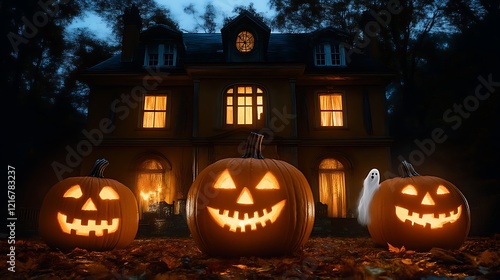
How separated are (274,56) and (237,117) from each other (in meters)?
3.90

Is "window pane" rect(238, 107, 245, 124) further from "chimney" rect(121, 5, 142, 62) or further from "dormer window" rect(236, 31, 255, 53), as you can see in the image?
"chimney" rect(121, 5, 142, 62)

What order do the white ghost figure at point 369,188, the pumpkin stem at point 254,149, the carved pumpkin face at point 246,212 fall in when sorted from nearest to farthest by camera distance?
the carved pumpkin face at point 246,212
the pumpkin stem at point 254,149
the white ghost figure at point 369,188

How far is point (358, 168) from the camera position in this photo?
12969 mm

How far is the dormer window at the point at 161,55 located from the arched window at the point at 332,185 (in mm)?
8662

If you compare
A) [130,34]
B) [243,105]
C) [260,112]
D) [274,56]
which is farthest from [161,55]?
[260,112]

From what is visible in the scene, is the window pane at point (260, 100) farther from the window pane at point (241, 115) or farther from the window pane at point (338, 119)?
the window pane at point (338, 119)

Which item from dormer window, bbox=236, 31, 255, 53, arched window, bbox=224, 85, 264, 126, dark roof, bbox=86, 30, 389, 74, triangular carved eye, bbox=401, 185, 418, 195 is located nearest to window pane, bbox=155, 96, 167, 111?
dark roof, bbox=86, 30, 389, 74

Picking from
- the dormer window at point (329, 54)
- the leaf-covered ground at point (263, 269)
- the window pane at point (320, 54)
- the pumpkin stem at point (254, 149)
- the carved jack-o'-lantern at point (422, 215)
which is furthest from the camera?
the window pane at point (320, 54)

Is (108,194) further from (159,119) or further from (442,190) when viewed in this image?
(159,119)

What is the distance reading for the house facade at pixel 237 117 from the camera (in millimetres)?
12391

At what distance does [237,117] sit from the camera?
12.7 meters

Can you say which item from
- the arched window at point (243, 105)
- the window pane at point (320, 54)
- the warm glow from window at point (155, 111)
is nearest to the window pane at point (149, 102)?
the warm glow from window at point (155, 111)

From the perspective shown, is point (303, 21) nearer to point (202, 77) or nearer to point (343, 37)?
point (343, 37)

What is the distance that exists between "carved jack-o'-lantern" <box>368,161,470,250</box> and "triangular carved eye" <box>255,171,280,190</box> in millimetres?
1604
